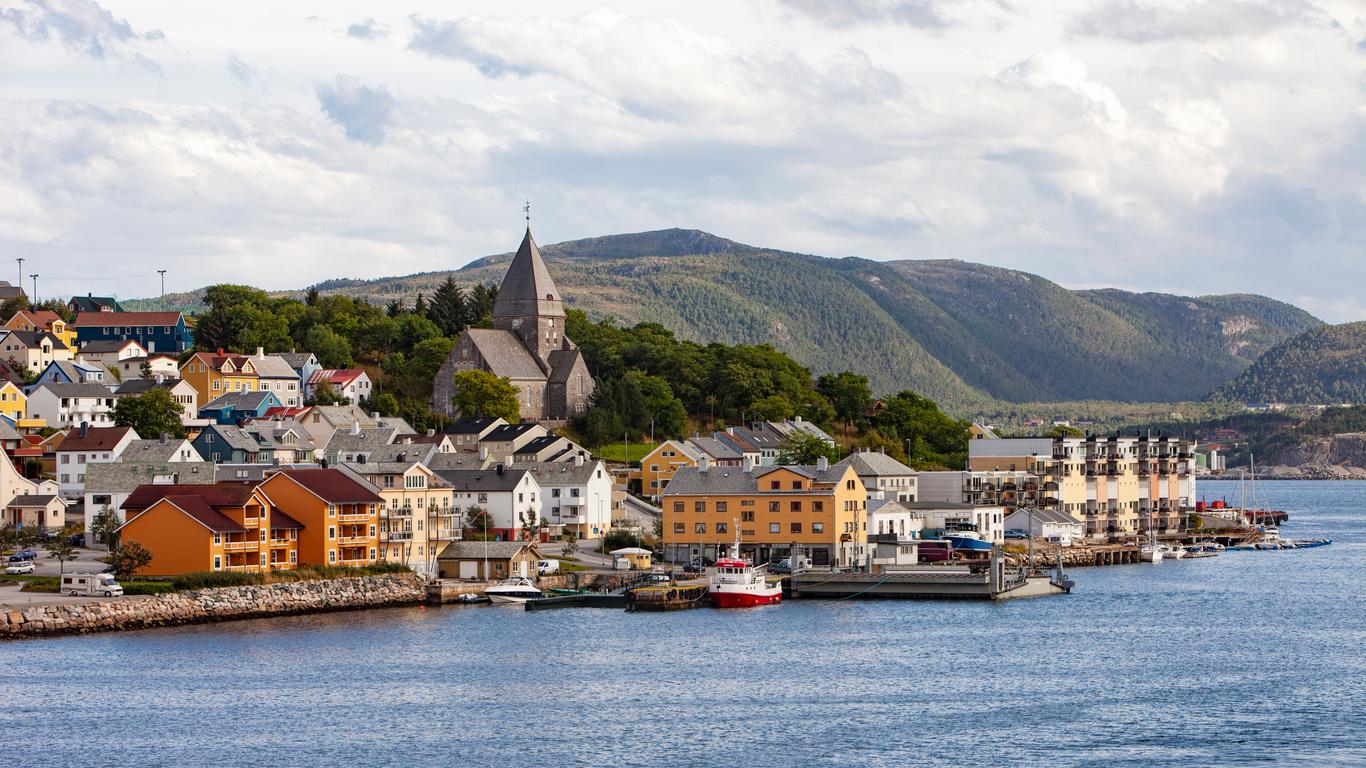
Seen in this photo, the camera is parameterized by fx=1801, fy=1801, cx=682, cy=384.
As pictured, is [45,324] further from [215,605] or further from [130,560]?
[215,605]

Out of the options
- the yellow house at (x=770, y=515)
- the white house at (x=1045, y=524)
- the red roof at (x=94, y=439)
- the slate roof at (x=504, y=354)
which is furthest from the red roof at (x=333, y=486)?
the slate roof at (x=504, y=354)

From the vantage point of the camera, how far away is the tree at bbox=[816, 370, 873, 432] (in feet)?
481

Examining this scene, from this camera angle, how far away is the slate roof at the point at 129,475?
291ft

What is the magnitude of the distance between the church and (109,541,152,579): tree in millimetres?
58482

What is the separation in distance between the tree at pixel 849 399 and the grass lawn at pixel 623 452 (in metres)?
21.7

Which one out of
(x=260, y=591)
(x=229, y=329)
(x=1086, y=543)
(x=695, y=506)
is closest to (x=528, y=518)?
(x=695, y=506)

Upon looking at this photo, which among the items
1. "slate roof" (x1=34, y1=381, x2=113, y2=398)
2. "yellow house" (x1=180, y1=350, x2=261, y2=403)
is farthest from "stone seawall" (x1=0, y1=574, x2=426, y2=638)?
"yellow house" (x1=180, y1=350, x2=261, y2=403)

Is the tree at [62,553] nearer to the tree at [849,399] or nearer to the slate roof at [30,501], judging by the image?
the slate roof at [30,501]

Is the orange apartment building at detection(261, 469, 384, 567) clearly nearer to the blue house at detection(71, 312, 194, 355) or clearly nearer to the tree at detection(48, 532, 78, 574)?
the tree at detection(48, 532, 78, 574)

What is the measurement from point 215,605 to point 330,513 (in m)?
9.55

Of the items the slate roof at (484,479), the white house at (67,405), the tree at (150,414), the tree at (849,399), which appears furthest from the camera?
the tree at (849,399)

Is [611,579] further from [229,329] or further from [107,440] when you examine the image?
[229,329]

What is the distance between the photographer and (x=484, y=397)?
126m

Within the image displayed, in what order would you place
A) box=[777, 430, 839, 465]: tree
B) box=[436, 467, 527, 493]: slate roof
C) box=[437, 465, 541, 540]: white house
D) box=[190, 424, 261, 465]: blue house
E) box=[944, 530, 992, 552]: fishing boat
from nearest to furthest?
box=[437, 465, 541, 540]: white house → box=[436, 467, 527, 493]: slate roof → box=[944, 530, 992, 552]: fishing boat → box=[190, 424, 261, 465]: blue house → box=[777, 430, 839, 465]: tree
